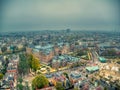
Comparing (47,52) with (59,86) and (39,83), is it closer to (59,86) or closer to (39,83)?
(39,83)

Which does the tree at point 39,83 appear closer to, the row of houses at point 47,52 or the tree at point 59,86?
the tree at point 59,86

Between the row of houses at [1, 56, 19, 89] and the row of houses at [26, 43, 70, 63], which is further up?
the row of houses at [26, 43, 70, 63]

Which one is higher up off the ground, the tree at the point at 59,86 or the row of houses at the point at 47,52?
the row of houses at the point at 47,52

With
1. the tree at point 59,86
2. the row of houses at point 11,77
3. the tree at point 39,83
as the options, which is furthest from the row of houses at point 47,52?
the tree at point 59,86

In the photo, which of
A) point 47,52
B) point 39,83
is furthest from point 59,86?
point 47,52

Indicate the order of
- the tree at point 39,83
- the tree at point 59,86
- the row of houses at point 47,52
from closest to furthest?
the tree at point 59,86
the tree at point 39,83
the row of houses at point 47,52

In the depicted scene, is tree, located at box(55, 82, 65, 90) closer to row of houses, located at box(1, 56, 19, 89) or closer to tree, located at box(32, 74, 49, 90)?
tree, located at box(32, 74, 49, 90)

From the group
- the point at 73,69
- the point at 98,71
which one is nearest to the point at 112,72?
the point at 98,71

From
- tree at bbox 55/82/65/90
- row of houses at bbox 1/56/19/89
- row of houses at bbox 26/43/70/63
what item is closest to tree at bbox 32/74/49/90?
tree at bbox 55/82/65/90

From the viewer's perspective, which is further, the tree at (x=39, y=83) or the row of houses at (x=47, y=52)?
the row of houses at (x=47, y=52)

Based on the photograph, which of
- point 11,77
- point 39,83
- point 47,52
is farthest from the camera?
point 47,52

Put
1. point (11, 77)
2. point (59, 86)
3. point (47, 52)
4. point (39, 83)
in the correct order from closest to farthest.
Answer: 1. point (59, 86)
2. point (39, 83)
3. point (11, 77)
4. point (47, 52)
